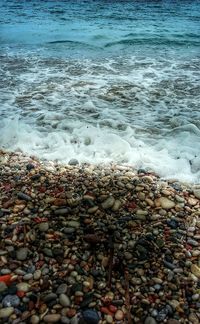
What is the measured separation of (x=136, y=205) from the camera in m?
4.59

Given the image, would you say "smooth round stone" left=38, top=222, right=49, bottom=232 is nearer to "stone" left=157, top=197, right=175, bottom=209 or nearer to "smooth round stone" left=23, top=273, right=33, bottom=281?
"smooth round stone" left=23, top=273, right=33, bottom=281

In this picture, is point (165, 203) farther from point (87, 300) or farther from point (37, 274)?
point (37, 274)

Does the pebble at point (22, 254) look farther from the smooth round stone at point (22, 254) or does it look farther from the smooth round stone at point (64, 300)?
the smooth round stone at point (64, 300)

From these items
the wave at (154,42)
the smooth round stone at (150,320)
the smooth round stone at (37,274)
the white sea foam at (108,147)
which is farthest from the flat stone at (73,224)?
the wave at (154,42)

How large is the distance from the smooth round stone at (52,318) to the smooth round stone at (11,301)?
36 cm

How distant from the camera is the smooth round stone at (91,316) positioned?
3084 millimetres

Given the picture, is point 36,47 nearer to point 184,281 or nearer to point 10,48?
point 10,48

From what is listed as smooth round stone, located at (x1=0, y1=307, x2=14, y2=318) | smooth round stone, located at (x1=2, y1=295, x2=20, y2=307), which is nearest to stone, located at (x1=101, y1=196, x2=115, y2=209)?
smooth round stone, located at (x1=2, y1=295, x2=20, y2=307)

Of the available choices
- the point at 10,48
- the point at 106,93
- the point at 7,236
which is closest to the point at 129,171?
the point at 7,236

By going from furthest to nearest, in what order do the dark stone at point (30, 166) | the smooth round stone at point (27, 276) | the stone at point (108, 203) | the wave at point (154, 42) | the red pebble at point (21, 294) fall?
the wave at point (154, 42)
the dark stone at point (30, 166)
the stone at point (108, 203)
the smooth round stone at point (27, 276)
the red pebble at point (21, 294)

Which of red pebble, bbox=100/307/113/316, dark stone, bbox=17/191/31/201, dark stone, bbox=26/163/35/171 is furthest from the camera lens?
dark stone, bbox=26/163/35/171

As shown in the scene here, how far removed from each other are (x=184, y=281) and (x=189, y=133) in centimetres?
457

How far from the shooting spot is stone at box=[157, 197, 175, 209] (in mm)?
4599

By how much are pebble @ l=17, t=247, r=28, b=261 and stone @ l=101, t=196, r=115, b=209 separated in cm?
130
